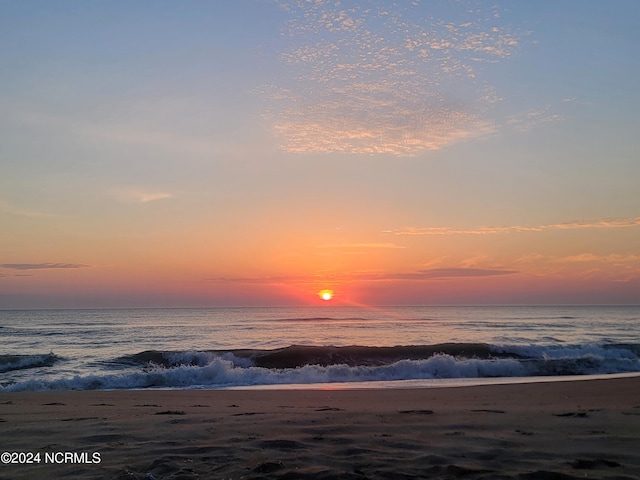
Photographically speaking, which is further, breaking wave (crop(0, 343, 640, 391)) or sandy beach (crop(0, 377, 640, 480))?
breaking wave (crop(0, 343, 640, 391))

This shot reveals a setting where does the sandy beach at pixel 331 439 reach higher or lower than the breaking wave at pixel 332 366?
higher

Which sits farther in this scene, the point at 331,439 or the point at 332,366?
the point at 332,366

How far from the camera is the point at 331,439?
608 centimetres

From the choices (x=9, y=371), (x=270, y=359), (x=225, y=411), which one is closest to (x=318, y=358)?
(x=270, y=359)

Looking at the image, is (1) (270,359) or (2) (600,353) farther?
(2) (600,353)

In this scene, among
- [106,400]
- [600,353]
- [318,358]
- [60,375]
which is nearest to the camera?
[106,400]

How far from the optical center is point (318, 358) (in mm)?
24703

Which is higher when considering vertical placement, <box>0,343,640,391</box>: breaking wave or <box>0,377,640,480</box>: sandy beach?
<box>0,377,640,480</box>: sandy beach

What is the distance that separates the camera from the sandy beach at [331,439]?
480 cm

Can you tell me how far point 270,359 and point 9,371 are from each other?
11021mm

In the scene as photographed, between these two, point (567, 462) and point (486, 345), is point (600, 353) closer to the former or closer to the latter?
point (486, 345)

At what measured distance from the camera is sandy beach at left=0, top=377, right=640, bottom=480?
15.8 feet

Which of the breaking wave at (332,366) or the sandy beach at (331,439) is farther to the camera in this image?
the breaking wave at (332,366)

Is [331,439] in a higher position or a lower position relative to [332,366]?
higher
